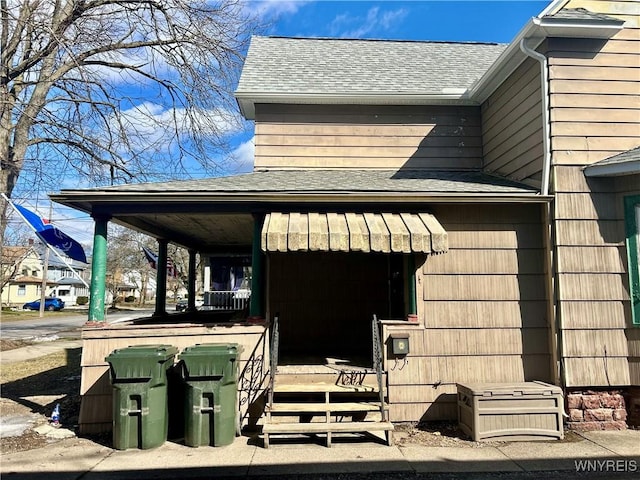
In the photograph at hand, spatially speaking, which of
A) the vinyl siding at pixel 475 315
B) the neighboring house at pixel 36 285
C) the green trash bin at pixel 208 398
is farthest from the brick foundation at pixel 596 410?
the neighboring house at pixel 36 285

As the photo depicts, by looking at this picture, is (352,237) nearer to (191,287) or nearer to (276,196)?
(276,196)

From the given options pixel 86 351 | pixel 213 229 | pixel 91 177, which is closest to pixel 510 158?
pixel 213 229

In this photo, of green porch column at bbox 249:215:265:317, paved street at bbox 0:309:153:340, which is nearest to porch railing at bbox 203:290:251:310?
paved street at bbox 0:309:153:340

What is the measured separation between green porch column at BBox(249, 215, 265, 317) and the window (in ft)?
16.7

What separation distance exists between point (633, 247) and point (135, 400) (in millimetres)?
6752

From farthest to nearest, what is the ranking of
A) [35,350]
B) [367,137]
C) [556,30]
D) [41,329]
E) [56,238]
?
[41,329], [35,350], [367,137], [56,238], [556,30]

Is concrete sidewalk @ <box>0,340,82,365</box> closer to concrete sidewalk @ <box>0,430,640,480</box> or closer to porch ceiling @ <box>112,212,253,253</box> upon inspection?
porch ceiling @ <box>112,212,253,253</box>

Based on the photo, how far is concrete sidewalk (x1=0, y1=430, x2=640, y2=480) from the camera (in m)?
4.46

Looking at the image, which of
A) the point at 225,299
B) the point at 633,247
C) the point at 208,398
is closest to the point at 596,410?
the point at 633,247

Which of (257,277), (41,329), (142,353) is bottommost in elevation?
(41,329)

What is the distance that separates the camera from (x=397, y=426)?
598 cm

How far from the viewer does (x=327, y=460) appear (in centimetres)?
480

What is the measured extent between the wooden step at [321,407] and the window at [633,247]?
3.73m

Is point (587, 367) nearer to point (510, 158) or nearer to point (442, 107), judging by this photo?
point (510, 158)
